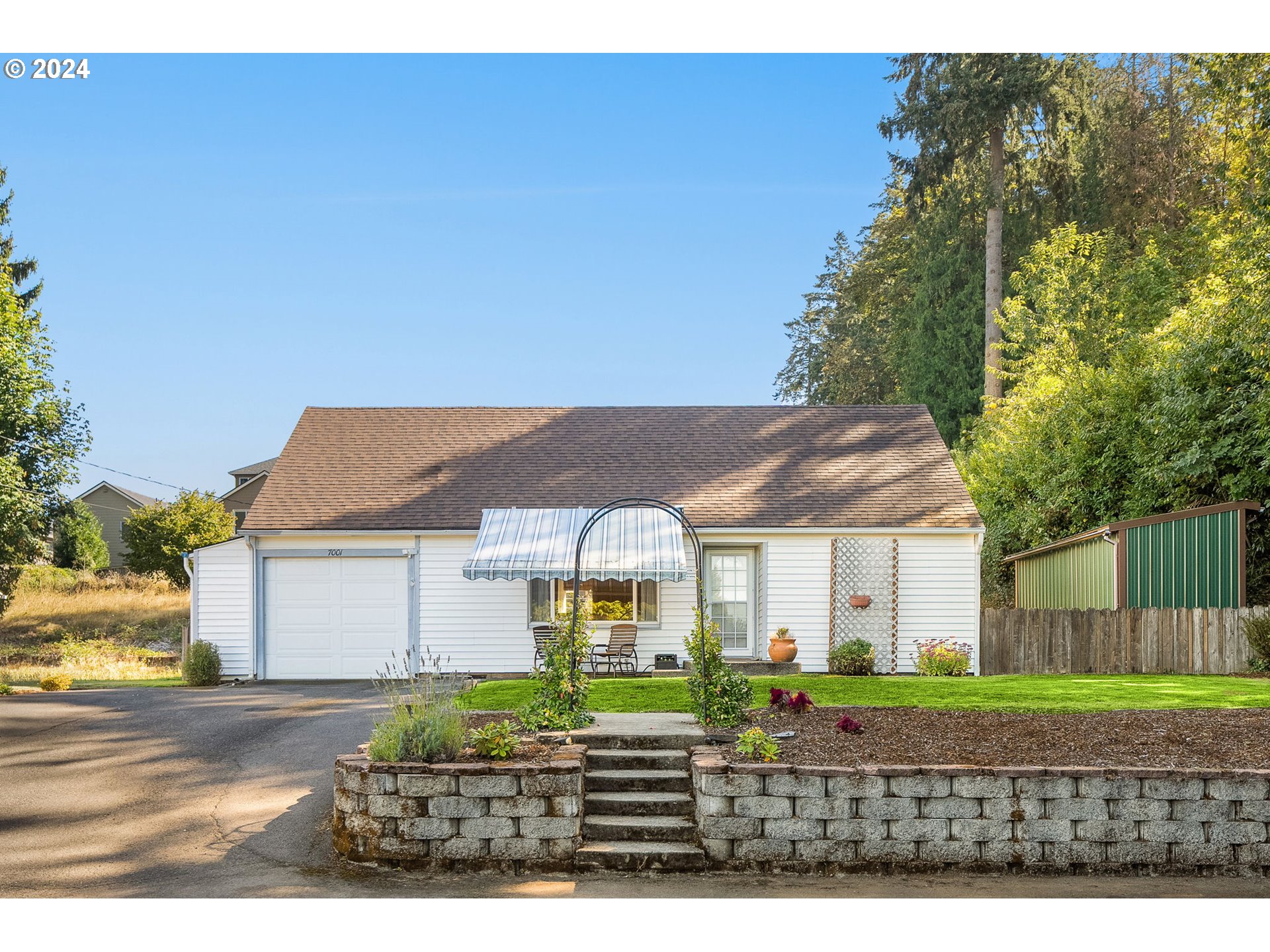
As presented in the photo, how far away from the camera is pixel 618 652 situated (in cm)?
1747

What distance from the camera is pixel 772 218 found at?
2514 cm

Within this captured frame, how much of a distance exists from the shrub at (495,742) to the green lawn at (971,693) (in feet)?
9.34

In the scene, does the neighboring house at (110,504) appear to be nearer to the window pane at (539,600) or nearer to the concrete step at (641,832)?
the window pane at (539,600)

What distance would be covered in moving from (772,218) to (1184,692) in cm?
1612

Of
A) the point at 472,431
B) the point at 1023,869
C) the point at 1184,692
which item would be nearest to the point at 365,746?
the point at 1023,869

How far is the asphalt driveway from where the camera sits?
703 centimetres

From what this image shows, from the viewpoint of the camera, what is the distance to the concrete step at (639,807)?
26.3 ft

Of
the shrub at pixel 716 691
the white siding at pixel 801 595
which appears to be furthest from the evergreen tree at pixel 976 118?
the shrub at pixel 716 691

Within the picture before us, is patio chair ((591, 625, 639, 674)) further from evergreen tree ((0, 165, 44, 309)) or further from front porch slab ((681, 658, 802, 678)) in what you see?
evergreen tree ((0, 165, 44, 309))

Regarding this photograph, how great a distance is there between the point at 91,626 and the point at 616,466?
1678 cm

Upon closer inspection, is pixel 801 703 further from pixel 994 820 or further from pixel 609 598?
pixel 609 598

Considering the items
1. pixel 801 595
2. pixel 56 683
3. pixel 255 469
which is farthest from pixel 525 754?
pixel 255 469

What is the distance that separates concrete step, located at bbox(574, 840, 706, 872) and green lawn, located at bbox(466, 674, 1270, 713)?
10.7ft

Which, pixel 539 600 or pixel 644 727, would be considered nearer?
pixel 644 727
